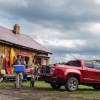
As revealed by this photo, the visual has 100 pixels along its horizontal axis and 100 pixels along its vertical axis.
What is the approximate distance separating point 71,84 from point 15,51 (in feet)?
44.0

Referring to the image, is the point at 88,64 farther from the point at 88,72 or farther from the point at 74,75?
the point at 74,75

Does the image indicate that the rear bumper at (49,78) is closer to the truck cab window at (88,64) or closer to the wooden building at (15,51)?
the truck cab window at (88,64)

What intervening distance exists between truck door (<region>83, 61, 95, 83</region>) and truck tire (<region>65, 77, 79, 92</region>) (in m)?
0.78

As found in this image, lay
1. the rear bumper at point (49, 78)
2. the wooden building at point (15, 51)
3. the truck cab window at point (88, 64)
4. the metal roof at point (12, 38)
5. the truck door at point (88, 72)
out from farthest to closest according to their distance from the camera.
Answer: the metal roof at point (12, 38), the wooden building at point (15, 51), the truck cab window at point (88, 64), the truck door at point (88, 72), the rear bumper at point (49, 78)

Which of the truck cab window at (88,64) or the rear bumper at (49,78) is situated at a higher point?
the truck cab window at (88,64)

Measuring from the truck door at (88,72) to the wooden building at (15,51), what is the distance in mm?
10646

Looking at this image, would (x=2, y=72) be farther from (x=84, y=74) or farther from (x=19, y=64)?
(x=84, y=74)

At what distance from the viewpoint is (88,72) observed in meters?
19.4

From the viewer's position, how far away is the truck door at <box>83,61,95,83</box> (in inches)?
759

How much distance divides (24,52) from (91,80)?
14359 mm

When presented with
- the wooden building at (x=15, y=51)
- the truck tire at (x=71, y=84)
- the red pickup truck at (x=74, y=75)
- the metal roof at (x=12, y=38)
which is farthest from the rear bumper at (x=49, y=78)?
the metal roof at (x=12, y=38)

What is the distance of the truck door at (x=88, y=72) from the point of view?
19.3 meters

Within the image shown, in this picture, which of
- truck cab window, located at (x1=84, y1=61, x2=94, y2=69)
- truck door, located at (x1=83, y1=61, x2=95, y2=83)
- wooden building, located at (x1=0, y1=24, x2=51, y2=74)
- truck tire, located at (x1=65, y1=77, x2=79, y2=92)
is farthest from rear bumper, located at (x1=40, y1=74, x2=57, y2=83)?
wooden building, located at (x1=0, y1=24, x2=51, y2=74)

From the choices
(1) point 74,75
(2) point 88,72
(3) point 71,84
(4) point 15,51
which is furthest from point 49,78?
(4) point 15,51
